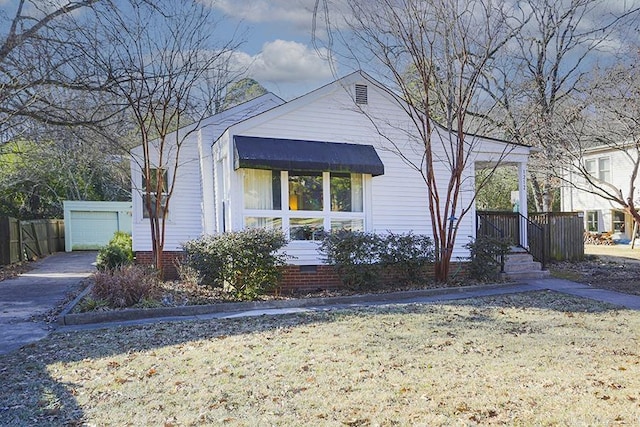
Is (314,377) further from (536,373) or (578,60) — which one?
(578,60)

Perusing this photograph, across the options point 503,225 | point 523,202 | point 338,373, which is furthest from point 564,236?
point 338,373

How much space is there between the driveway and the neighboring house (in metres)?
21.1

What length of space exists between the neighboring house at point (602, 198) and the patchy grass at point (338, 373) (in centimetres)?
1893

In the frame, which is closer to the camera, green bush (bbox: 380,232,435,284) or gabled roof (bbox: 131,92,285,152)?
green bush (bbox: 380,232,435,284)

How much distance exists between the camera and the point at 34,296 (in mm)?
10828

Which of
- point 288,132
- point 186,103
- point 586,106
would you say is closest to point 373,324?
point 288,132

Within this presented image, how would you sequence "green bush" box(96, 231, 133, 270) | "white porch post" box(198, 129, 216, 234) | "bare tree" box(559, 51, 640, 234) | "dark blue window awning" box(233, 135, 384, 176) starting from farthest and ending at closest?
"green bush" box(96, 231, 133, 270) → "white porch post" box(198, 129, 216, 234) → "bare tree" box(559, 51, 640, 234) → "dark blue window awning" box(233, 135, 384, 176)

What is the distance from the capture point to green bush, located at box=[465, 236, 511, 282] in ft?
36.6

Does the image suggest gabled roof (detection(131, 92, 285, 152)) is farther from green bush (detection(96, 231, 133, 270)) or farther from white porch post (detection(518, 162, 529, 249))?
white porch post (detection(518, 162, 529, 249))

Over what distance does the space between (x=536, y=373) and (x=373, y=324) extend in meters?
2.74

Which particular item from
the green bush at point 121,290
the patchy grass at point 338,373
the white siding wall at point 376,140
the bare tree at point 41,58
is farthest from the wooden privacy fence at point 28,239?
the patchy grass at point 338,373

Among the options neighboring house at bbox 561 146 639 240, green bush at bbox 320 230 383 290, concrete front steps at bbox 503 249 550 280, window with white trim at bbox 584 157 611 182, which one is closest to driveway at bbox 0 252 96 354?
green bush at bbox 320 230 383 290

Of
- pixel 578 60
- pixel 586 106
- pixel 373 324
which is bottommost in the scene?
pixel 373 324

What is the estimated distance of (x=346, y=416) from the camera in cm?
377
